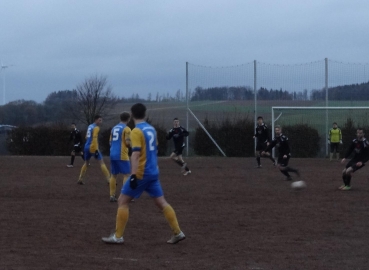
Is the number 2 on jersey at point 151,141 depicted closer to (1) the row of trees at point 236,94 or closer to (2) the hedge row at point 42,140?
(1) the row of trees at point 236,94

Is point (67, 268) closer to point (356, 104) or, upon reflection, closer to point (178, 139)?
point (178, 139)

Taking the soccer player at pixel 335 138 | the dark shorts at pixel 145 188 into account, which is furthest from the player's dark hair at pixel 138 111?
the soccer player at pixel 335 138

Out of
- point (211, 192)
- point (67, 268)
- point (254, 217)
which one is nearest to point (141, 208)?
point (254, 217)

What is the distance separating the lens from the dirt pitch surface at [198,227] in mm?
8508

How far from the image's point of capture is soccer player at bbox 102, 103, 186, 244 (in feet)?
30.1

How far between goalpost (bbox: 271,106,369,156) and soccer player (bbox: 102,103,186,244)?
1037 inches

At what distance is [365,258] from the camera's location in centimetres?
869

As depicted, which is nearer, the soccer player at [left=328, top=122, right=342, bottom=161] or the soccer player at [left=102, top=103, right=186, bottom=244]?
the soccer player at [left=102, top=103, right=186, bottom=244]

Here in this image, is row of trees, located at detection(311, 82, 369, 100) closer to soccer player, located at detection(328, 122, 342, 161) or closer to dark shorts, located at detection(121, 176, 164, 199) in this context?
soccer player, located at detection(328, 122, 342, 161)

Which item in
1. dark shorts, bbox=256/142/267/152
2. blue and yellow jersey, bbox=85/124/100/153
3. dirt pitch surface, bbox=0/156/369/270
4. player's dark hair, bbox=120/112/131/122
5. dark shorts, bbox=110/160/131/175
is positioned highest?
player's dark hair, bbox=120/112/131/122

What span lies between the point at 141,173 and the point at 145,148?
0.34 metres

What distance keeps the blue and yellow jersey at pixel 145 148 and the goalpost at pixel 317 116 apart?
26.5 metres

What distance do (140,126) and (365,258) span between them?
11.1 ft

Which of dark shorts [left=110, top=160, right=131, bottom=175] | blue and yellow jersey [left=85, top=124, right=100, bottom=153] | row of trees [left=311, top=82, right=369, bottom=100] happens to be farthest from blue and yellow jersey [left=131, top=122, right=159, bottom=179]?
row of trees [left=311, top=82, right=369, bottom=100]
